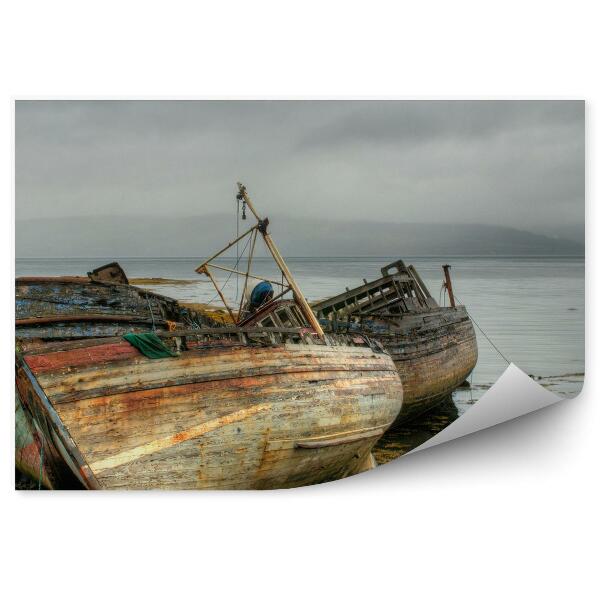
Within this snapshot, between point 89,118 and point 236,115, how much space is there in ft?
4.25

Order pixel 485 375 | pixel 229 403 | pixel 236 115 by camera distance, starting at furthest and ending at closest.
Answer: pixel 485 375, pixel 236 115, pixel 229 403

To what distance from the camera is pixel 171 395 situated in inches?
244

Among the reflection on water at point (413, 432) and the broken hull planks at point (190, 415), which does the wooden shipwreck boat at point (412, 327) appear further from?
the broken hull planks at point (190, 415)

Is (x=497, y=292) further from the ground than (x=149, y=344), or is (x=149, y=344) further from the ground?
(x=497, y=292)

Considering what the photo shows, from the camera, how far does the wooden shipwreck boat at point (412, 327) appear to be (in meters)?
7.66

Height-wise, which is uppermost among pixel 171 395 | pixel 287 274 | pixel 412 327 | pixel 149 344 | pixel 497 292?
pixel 287 274

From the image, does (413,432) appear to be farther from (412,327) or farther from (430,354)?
(412,327)

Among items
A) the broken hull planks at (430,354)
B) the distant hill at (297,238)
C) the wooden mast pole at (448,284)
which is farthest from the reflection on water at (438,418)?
the distant hill at (297,238)

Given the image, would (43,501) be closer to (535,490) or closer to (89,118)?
(89,118)

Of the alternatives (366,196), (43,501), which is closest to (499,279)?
(366,196)

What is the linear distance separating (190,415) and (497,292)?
123 inches

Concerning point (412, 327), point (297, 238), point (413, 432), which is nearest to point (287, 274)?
point (297, 238)

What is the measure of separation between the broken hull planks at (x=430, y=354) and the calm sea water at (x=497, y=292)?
0.85ft

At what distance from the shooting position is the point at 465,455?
23.4 ft
